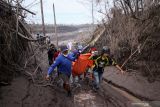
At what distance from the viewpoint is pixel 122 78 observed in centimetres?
1845

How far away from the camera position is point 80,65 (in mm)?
16328

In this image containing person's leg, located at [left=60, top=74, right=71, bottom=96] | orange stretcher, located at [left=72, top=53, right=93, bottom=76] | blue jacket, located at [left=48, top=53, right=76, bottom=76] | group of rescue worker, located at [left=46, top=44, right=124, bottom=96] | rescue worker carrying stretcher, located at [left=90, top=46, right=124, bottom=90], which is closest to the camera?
blue jacket, located at [left=48, top=53, right=76, bottom=76]

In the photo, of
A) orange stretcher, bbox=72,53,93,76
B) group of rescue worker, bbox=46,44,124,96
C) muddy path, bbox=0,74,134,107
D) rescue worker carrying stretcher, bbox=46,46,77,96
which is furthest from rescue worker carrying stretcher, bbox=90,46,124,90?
orange stretcher, bbox=72,53,93,76

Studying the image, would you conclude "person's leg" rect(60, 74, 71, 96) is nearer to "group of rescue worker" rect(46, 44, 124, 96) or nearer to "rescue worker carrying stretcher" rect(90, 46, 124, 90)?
"group of rescue worker" rect(46, 44, 124, 96)

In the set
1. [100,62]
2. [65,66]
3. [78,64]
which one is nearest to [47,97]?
[65,66]

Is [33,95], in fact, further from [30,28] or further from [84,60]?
[30,28]

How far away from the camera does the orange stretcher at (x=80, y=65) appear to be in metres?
16.2

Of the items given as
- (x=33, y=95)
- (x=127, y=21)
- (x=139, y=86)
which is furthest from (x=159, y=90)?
(x=127, y=21)

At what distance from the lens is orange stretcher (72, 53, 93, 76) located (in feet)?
53.1

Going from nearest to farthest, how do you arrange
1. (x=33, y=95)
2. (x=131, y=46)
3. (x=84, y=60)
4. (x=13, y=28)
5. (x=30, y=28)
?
(x=33, y=95), (x=13, y=28), (x=84, y=60), (x=30, y=28), (x=131, y=46)

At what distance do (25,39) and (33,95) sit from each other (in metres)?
3.50

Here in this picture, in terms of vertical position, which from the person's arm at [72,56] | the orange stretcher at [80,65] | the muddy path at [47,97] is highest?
the person's arm at [72,56]

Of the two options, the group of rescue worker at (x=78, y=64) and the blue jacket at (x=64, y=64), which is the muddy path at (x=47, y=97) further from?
the blue jacket at (x=64, y=64)

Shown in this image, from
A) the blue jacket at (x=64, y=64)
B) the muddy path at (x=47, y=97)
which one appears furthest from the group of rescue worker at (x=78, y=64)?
the muddy path at (x=47, y=97)
